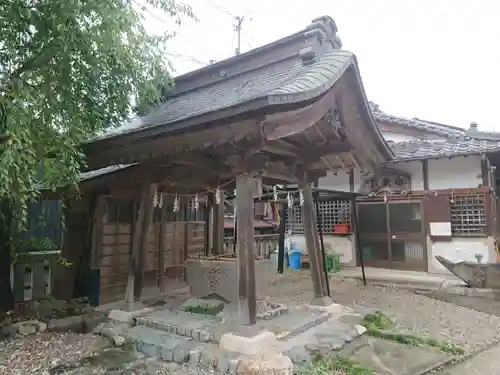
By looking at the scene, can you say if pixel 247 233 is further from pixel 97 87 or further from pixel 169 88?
pixel 169 88

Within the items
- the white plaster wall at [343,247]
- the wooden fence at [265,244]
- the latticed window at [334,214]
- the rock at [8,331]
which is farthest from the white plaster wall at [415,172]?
the rock at [8,331]

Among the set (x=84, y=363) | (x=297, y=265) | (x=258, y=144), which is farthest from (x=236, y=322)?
(x=297, y=265)

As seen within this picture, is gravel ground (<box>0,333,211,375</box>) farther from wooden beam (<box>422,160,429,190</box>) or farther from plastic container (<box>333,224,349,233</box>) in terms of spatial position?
wooden beam (<box>422,160,429,190</box>)

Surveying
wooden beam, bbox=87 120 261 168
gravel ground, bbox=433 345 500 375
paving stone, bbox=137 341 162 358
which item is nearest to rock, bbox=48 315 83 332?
paving stone, bbox=137 341 162 358

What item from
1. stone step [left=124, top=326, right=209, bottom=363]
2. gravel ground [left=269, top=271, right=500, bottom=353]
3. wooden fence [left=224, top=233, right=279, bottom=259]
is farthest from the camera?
wooden fence [left=224, top=233, right=279, bottom=259]

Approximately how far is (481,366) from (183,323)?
4147mm

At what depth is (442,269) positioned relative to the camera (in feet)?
39.8

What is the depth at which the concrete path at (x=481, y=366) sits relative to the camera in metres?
4.77

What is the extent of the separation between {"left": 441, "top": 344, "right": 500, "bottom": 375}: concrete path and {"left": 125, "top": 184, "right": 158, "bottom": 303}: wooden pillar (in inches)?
188

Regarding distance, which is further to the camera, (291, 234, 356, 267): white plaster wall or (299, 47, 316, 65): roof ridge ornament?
(291, 234, 356, 267): white plaster wall

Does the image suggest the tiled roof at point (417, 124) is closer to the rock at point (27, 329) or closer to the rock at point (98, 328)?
the rock at point (98, 328)

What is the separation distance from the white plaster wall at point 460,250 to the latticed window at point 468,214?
25cm

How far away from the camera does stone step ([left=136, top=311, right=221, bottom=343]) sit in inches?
211

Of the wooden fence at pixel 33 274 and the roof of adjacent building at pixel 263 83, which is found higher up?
the roof of adjacent building at pixel 263 83
